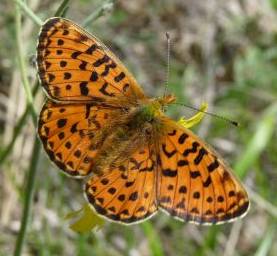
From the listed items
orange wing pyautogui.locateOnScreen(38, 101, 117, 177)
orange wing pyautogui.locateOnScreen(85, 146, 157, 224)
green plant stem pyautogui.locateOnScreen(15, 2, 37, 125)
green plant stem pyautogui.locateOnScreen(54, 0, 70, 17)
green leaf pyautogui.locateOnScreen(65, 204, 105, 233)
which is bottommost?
green leaf pyautogui.locateOnScreen(65, 204, 105, 233)

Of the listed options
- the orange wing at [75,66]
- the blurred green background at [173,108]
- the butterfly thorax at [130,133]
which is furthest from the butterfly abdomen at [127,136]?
the blurred green background at [173,108]

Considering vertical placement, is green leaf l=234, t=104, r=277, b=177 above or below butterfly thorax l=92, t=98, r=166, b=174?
below

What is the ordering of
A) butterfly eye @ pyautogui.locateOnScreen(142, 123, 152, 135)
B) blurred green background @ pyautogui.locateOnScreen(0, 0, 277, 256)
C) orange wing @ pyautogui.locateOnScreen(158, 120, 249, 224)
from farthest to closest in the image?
blurred green background @ pyautogui.locateOnScreen(0, 0, 277, 256) → butterfly eye @ pyautogui.locateOnScreen(142, 123, 152, 135) → orange wing @ pyautogui.locateOnScreen(158, 120, 249, 224)

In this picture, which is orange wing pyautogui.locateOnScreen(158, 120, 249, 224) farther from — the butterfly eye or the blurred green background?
the blurred green background

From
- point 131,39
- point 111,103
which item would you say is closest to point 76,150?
point 111,103

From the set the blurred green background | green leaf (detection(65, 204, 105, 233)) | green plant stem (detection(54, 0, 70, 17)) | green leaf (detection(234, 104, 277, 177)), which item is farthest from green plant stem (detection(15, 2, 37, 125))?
green leaf (detection(234, 104, 277, 177))

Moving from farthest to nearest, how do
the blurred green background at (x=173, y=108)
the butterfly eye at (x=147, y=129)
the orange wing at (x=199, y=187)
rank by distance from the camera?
the blurred green background at (x=173, y=108), the butterfly eye at (x=147, y=129), the orange wing at (x=199, y=187)

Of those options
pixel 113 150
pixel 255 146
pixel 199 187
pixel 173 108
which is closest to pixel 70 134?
pixel 113 150

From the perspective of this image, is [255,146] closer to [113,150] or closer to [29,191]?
[113,150]

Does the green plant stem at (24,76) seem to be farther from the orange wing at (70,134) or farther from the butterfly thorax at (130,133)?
the butterfly thorax at (130,133)

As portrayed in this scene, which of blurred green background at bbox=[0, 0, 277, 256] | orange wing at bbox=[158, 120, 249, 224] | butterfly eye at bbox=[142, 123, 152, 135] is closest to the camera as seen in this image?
orange wing at bbox=[158, 120, 249, 224]
